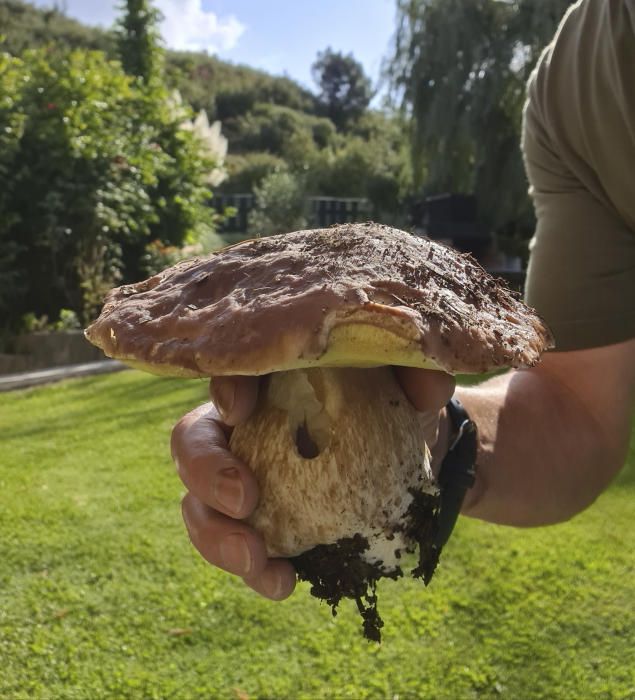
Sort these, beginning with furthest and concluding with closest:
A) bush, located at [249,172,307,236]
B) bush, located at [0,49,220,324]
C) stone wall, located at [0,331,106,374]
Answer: bush, located at [249,172,307,236], bush, located at [0,49,220,324], stone wall, located at [0,331,106,374]

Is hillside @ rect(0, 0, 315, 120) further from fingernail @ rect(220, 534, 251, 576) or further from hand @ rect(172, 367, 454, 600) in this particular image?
fingernail @ rect(220, 534, 251, 576)

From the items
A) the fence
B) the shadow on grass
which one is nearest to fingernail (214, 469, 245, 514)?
the shadow on grass

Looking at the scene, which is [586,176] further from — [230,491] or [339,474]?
[230,491]

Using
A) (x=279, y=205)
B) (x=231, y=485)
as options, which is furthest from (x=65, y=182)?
(x=279, y=205)

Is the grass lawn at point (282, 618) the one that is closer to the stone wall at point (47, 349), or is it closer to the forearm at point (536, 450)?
the forearm at point (536, 450)

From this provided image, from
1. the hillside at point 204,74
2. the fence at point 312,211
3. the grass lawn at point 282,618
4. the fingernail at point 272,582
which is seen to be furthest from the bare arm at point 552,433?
the hillside at point 204,74

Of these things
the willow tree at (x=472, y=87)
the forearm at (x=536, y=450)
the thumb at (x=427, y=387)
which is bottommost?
the forearm at (x=536, y=450)

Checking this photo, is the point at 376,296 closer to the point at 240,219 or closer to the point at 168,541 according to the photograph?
the point at 168,541
